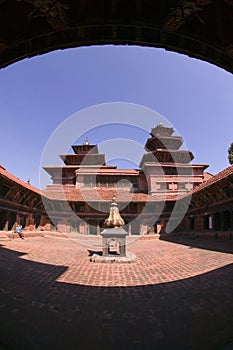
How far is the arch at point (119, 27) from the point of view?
3.27 meters

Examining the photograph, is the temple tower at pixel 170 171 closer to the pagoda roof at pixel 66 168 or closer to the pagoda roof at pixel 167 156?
the pagoda roof at pixel 167 156

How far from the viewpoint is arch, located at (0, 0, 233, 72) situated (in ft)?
10.7

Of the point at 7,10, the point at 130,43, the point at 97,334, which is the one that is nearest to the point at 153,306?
the point at 97,334

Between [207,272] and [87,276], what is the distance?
4.43 m

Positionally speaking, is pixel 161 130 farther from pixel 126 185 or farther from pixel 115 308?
pixel 115 308

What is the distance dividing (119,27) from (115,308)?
5.83 meters

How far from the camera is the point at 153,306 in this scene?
4895 mm

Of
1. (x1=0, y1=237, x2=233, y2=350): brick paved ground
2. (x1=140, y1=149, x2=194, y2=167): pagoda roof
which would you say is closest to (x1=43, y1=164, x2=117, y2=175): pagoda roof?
(x1=140, y1=149, x2=194, y2=167): pagoda roof

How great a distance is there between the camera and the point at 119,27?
357 centimetres

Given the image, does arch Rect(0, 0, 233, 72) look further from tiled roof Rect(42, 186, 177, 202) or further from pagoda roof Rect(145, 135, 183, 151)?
pagoda roof Rect(145, 135, 183, 151)

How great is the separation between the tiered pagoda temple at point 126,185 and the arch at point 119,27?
21420 mm

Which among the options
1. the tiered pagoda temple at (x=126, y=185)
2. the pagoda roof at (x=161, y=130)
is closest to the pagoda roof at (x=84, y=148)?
the tiered pagoda temple at (x=126, y=185)

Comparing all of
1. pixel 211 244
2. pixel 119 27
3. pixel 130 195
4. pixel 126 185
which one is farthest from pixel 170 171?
pixel 119 27

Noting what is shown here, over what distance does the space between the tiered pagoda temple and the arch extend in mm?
21420
